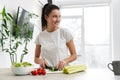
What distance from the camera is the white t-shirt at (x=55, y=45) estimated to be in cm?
181

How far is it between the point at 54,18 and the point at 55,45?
23cm

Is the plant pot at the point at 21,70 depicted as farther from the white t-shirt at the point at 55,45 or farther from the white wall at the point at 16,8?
the white wall at the point at 16,8

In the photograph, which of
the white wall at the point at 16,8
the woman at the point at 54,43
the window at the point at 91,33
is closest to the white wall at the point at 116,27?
the window at the point at 91,33

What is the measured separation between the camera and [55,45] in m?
1.81

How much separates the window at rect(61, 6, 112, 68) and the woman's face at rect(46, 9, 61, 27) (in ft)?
11.0

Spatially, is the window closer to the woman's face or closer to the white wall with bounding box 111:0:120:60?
the white wall with bounding box 111:0:120:60

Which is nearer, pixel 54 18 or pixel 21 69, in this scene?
pixel 21 69

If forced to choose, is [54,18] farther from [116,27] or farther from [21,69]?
[116,27]

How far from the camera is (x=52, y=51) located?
1.82 metres

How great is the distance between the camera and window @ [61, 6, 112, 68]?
5098 millimetres

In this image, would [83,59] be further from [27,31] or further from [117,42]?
[27,31]

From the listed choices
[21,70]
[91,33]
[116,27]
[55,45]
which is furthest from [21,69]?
[91,33]

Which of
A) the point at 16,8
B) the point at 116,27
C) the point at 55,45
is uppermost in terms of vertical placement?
the point at 16,8

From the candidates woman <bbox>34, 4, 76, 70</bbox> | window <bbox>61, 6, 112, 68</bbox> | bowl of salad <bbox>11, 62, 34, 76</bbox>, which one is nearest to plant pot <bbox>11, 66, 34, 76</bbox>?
bowl of salad <bbox>11, 62, 34, 76</bbox>
